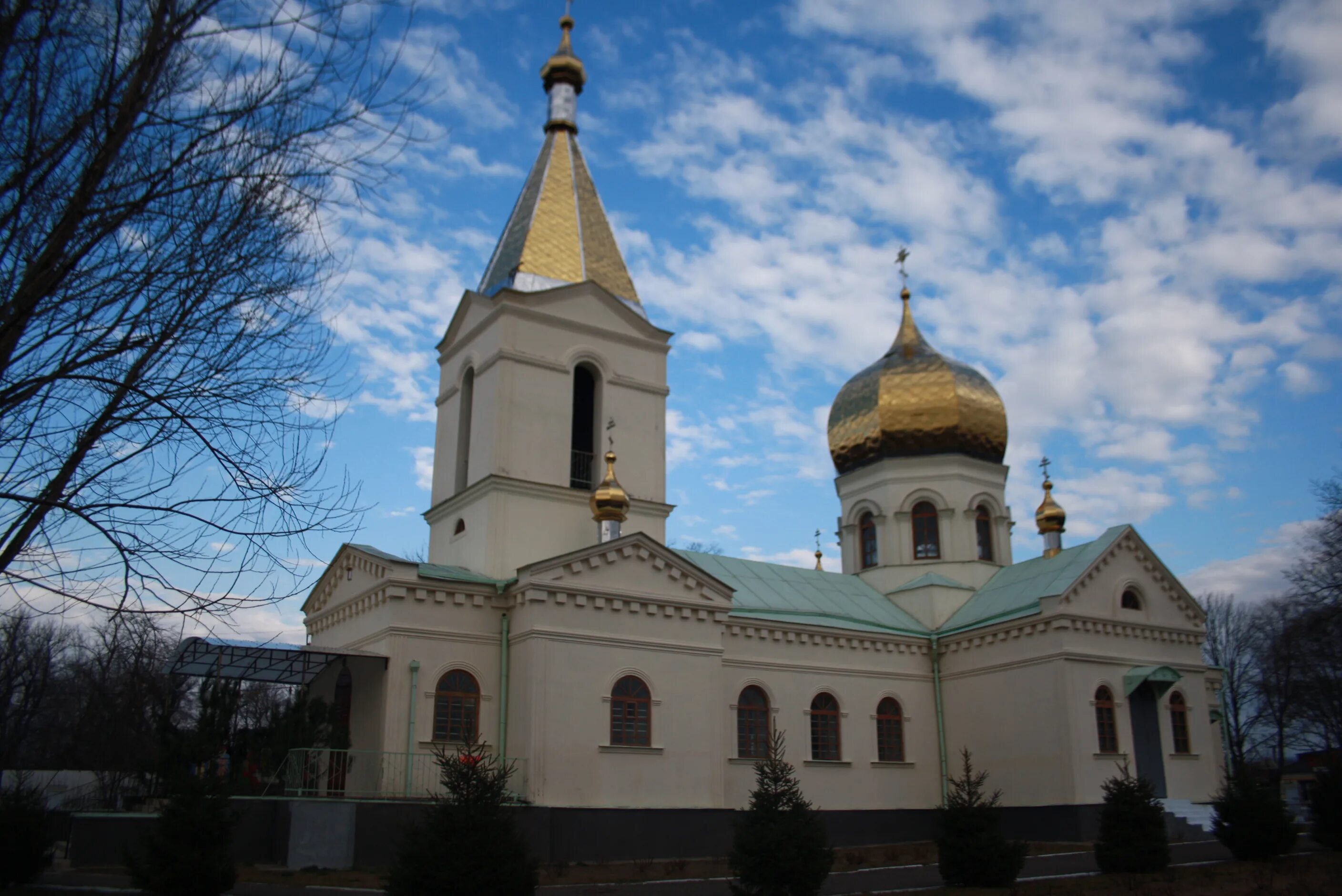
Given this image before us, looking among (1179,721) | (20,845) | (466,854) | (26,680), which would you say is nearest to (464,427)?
(20,845)

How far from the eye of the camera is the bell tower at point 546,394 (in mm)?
20922

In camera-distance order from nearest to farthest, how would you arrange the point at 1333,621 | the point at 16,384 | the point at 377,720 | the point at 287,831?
1. the point at 16,384
2. the point at 287,831
3. the point at 377,720
4. the point at 1333,621

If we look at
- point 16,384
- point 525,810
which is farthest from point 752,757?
point 16,384

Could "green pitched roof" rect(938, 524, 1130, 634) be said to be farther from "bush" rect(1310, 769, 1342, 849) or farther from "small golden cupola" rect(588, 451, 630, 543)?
"small golden cupola" rect(588, 451, 630, 543)

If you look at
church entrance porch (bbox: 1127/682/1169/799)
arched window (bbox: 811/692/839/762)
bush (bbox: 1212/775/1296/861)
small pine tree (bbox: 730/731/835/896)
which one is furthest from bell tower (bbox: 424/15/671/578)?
bush (bbox: 1212/775/1296/861)

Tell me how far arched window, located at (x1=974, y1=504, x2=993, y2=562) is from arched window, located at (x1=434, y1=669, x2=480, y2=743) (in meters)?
14.3

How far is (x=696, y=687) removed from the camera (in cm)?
1966

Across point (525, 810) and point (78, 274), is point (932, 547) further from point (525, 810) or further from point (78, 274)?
point (78, 274)

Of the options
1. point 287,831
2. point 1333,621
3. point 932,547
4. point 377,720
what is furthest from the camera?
point 932,547

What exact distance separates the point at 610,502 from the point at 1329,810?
508 inches

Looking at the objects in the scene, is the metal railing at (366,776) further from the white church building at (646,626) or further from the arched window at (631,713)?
the arched window at (631,713)

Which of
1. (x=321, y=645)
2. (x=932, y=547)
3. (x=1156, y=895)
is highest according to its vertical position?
(x=932, y=547)

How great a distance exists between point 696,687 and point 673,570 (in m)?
2.10

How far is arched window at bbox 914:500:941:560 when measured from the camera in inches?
1081
